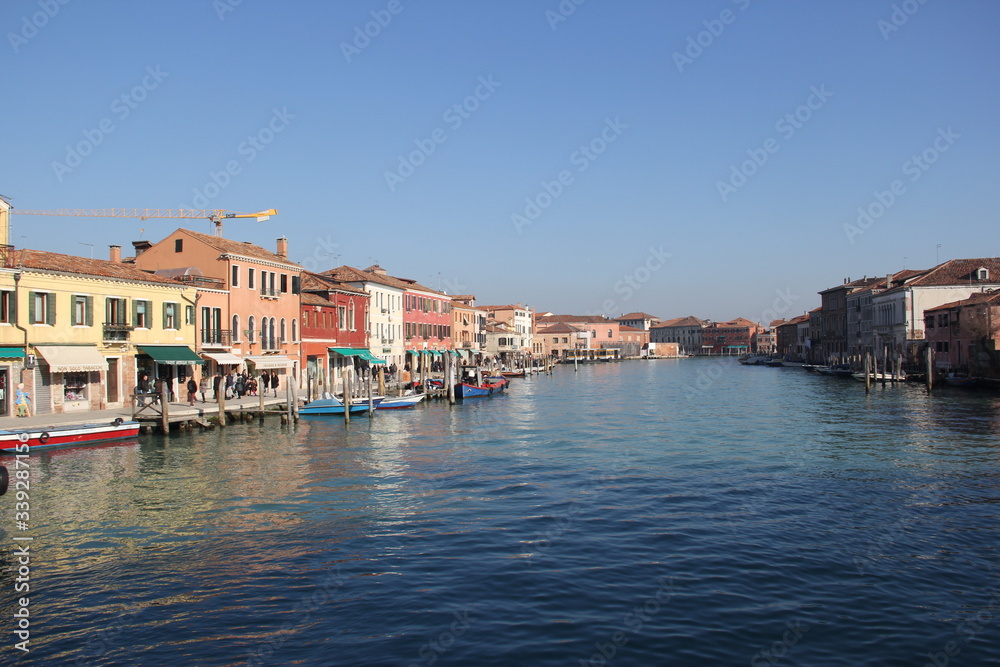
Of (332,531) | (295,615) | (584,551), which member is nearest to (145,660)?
(295,615)

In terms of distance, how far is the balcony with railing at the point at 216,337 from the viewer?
33.6 m

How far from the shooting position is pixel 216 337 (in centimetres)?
3428

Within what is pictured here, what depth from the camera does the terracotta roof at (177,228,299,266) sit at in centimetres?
3541

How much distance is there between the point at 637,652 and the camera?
27.3ft

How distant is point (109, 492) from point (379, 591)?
9.41 metres

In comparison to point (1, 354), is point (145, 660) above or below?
below

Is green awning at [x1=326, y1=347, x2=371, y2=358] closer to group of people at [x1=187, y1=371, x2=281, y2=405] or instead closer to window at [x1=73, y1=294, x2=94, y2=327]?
group of people at [x1=187, y1=371, x2=281, y2=405]

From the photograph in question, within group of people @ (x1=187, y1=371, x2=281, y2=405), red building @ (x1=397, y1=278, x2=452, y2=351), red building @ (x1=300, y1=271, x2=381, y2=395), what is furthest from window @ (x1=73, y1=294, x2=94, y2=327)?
red building @ (x1=397, y1=278, x2=452, y2=351)

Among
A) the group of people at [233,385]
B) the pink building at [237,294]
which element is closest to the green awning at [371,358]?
the pink building at [237,294]

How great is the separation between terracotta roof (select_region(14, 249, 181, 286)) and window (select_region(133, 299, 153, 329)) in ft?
2.95

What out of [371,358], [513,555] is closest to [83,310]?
[371,358]

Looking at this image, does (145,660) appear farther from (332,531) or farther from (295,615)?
(332,531)

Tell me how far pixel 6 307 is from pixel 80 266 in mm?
3653

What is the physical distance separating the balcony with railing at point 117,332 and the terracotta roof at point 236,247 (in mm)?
7227
